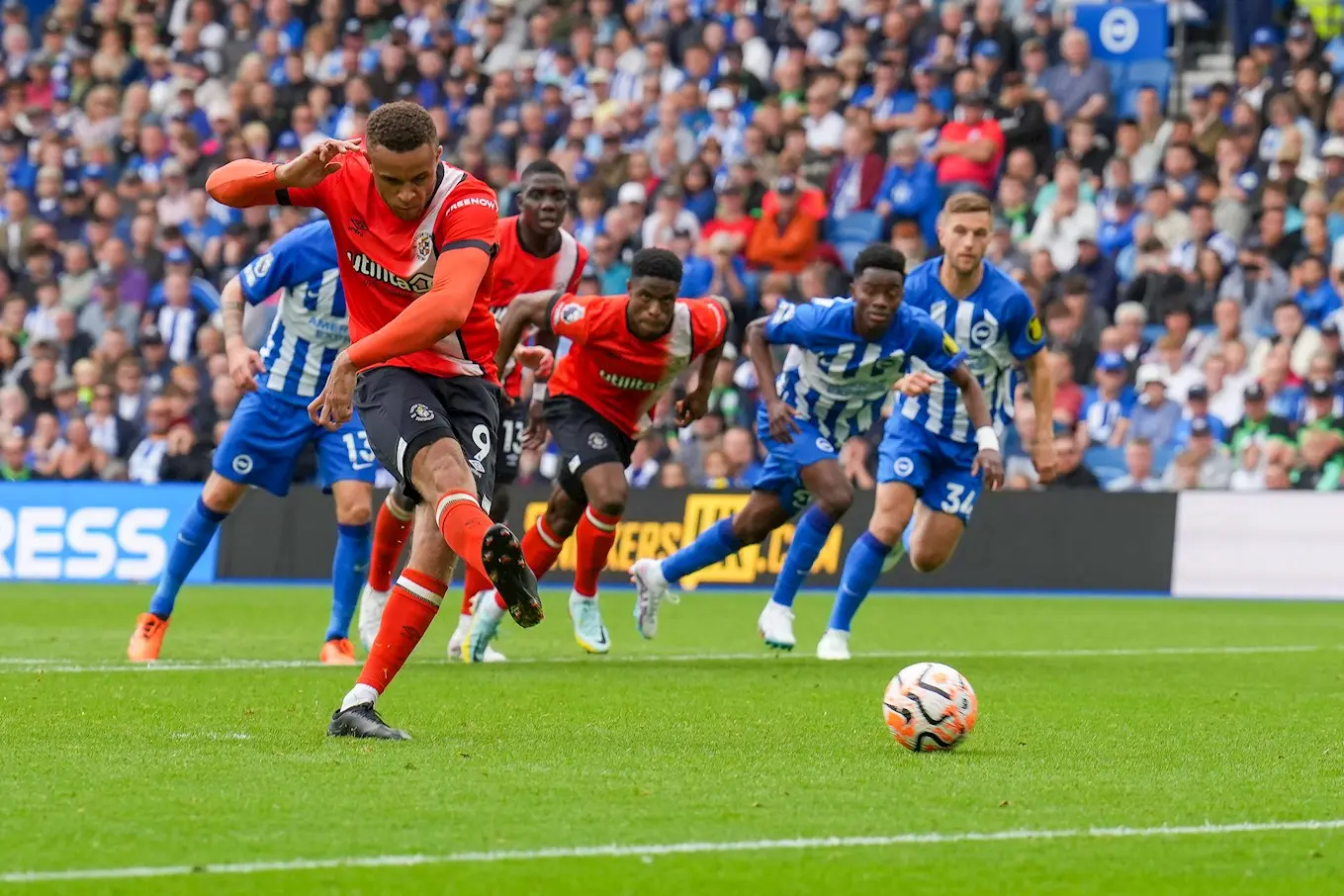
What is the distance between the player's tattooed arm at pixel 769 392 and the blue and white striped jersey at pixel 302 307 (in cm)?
228

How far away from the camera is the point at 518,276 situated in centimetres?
1160

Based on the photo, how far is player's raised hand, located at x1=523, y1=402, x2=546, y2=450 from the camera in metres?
11.8

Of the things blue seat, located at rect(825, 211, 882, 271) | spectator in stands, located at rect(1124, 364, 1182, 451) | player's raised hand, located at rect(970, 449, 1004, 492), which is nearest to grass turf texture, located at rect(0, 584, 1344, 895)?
player's raised hand, located at rect(970, 449, 1004, 492)

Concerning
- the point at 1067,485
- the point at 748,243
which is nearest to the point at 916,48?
the point at 748,243

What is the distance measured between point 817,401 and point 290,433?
296cm

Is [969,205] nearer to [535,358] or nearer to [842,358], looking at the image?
[842,358]

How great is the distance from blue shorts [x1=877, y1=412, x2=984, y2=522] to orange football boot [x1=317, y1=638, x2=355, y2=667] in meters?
3.06

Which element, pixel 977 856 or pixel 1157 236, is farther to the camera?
pixel 1157 236

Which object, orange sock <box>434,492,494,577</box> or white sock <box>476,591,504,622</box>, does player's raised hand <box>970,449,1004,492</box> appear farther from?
orange sock <box>434,492,494,577</box>

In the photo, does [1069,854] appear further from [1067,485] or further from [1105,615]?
[1067,485]

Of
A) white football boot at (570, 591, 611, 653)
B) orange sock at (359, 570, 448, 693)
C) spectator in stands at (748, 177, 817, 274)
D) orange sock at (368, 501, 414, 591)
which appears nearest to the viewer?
orange sock at (359, 570, 448, 693)

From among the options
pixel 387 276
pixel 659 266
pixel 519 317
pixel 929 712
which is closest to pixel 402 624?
pixel 387 276

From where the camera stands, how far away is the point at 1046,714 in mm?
8633

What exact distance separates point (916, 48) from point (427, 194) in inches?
634
